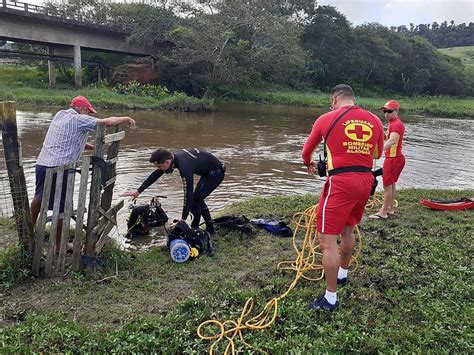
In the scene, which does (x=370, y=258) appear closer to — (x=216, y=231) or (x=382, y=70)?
(x=216, y=231)

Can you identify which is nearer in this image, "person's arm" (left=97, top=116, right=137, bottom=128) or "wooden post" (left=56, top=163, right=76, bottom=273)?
"wooden post" (left=56, top=163, right=76, bottom=273)

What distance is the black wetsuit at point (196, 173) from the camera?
5.68 m

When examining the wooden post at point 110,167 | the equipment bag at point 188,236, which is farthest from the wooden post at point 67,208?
the equipment bag at point 188,236

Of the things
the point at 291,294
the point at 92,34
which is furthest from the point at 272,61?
the point at 291,294

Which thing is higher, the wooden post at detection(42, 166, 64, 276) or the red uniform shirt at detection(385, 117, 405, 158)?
the red uniform shirt at detection(385, 117, 405, 158)

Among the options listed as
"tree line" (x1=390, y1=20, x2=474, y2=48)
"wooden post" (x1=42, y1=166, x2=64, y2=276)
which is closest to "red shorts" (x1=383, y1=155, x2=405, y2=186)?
"wooden post" (x1=42, y1=166, x2=64, y2=276)

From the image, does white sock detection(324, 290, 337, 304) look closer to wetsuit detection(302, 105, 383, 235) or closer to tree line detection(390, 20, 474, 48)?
wetsuit detection(302, 105, 383, 235)

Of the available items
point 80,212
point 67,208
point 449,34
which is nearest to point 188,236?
point 80,212

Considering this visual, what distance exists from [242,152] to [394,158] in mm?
8381

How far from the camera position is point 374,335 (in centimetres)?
390

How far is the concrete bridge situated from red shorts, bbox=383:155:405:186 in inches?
1219

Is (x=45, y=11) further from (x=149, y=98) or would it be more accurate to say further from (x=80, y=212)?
(x=80, y=212)

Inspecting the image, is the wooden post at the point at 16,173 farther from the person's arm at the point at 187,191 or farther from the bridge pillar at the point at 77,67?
the bridge pillar at the point at 77,67

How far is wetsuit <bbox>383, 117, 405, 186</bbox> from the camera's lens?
711 centimetres
